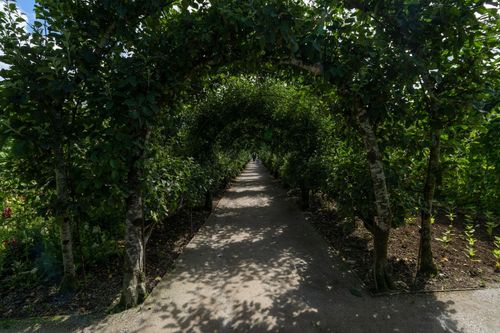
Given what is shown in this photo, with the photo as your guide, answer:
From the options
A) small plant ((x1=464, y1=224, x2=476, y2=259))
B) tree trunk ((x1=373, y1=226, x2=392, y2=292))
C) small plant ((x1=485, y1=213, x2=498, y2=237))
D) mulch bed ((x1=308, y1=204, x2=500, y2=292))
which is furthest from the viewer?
small plant ((x1=485, y1=213, x2=498, y2=237))

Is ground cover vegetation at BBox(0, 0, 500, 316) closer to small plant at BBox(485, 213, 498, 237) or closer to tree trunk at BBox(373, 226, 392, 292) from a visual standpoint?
tree trunk at BBox(373, 226, 392, 292)

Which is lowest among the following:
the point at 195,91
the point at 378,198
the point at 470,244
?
the point at 470,244

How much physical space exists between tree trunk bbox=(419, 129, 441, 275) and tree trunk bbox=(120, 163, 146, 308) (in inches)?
145

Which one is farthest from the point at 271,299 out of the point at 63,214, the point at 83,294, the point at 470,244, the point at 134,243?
the point at 470,244

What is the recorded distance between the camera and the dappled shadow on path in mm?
2891

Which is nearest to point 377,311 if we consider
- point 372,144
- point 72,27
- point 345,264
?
point 345,264

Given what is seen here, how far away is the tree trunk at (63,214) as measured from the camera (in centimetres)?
315

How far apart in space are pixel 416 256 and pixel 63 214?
512 cm

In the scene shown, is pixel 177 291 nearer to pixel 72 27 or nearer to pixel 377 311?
pixel 377 311

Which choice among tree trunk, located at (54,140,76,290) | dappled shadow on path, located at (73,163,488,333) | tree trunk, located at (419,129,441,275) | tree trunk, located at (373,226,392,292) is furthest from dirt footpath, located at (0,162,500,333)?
tree trunk, located at (54,140,76,290)

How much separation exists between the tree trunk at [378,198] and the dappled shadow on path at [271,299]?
0.31 metres

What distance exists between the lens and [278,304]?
10.8 feet

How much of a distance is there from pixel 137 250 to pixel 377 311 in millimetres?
2876

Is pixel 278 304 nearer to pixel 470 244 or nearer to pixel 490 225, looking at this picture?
pixel 470 244
